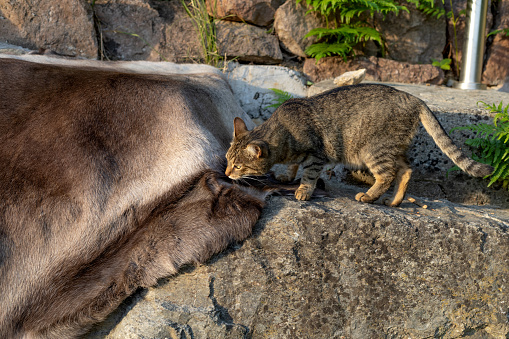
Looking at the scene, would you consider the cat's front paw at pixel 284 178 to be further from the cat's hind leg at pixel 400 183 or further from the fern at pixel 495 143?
the fern at pixel 495 143

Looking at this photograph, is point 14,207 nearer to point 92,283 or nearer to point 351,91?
point 92,283

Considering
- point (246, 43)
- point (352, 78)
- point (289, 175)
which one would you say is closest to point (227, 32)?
point (246, 43)

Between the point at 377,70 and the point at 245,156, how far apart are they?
2735 mm

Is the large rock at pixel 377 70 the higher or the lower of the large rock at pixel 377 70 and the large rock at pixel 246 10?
the lower

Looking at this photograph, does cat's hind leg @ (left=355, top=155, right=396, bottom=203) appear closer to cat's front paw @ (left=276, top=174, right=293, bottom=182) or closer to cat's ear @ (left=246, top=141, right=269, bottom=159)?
cat's front paw @ (left=276, top=174, right=293, bottom=182)

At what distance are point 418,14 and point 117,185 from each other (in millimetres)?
4091

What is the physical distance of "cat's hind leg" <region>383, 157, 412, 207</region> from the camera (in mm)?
2883

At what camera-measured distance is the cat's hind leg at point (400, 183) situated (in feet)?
9.46

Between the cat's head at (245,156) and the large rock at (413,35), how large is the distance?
291 cm

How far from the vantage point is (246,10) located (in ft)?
15.5

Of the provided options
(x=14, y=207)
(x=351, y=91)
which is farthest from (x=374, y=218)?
(x=14, y=207)

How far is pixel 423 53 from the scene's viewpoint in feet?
16.9

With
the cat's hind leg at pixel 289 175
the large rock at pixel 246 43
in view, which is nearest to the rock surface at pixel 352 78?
the large rock at pixel 246 43

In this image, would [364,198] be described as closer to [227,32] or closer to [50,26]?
[227,32]
